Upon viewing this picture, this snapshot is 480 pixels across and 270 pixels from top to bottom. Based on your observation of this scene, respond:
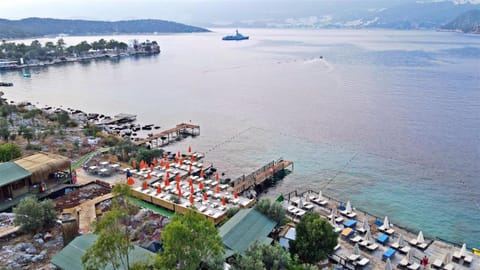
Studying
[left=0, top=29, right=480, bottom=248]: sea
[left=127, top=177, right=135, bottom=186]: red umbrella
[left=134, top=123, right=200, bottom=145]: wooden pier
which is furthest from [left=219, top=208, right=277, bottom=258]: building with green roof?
[left=134, top=123, right=200, bottom=145]: wooden pier

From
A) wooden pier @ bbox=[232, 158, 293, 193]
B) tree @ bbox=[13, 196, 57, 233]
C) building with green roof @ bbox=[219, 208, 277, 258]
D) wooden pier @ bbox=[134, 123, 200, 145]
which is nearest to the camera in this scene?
building with green roof @ bbox=[219, 208, 277, 258]

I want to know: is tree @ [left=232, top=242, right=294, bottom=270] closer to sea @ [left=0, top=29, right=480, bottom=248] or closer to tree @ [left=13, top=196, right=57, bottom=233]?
tree @ [left=13, top=196, right=57, bottom=233]

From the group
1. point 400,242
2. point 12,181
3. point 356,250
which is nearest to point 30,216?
point 12,181

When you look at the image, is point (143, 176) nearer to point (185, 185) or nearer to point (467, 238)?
point (185, 185)

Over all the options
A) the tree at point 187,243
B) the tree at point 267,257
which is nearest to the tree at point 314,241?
the tree at point 267,257

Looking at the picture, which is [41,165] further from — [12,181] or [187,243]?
[187,243]
